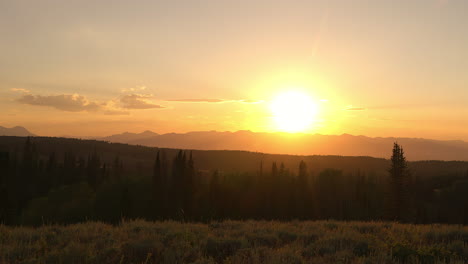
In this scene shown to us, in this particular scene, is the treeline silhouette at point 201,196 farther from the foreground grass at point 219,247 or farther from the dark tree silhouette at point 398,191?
the foreground grass at point 219,247

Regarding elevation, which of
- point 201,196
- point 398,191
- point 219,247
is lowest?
point 201,196

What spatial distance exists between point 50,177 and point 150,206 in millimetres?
41904

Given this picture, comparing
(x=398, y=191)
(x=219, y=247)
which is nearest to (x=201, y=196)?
(x=398, y=191)

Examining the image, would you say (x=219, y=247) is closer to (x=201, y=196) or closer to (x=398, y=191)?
(x=398, y=191)

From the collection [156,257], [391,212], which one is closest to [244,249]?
[156,257]

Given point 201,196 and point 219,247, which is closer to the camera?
point 219,247

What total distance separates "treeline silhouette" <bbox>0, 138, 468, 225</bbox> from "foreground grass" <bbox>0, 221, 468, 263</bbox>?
150ft

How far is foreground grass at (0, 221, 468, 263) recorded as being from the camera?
27.2ft

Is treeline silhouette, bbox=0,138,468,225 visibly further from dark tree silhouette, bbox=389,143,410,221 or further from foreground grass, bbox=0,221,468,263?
foreground grass, bbox=0,221,468,263

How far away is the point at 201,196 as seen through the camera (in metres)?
88.0

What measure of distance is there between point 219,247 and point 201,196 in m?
79.8

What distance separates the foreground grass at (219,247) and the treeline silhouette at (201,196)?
150 feet

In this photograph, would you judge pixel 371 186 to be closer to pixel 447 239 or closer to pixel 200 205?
pixel 200 205

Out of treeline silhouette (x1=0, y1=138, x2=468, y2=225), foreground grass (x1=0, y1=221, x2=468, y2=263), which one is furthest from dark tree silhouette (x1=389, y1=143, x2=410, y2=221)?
foreground grass (x1=0, y1=221, x2=468, y2=263)
